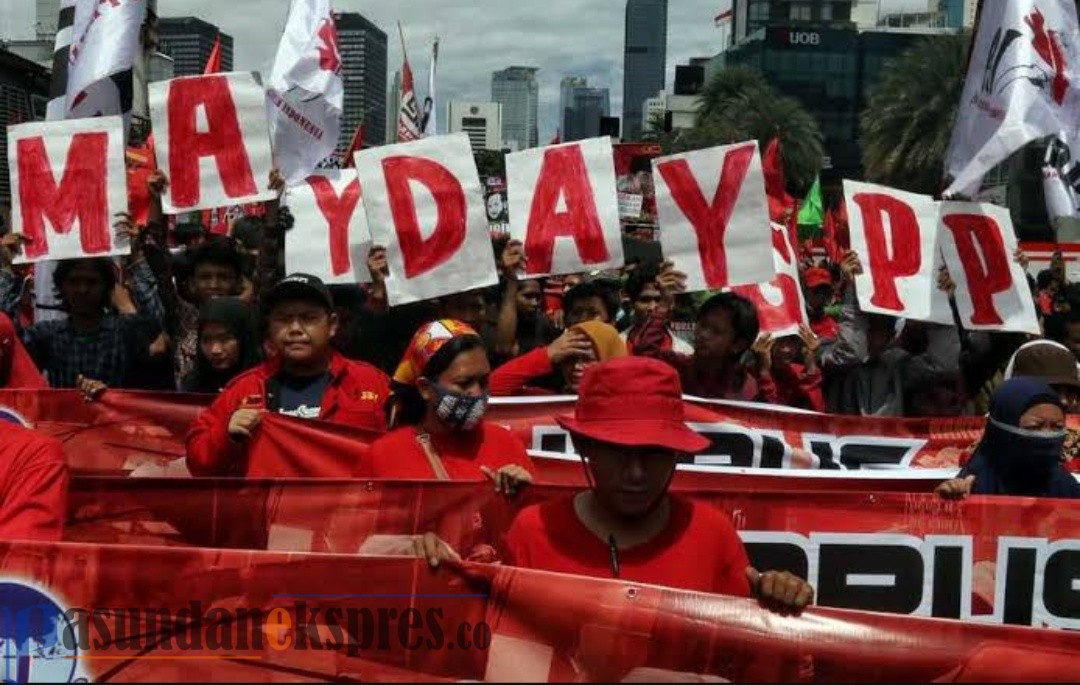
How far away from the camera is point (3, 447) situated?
3035 millimetres

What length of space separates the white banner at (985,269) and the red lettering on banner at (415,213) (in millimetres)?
2393

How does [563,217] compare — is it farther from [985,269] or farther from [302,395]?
[302,395]

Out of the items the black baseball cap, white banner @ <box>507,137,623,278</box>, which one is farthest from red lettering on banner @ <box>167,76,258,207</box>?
the black baseball cap

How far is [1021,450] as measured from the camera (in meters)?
4.09

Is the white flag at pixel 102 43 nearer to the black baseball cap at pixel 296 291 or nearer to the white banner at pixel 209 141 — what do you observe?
the white banner at pixel 209 141

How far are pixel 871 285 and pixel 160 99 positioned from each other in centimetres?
376

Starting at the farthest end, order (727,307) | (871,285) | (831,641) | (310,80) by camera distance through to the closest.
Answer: (310,80) < (871,285) < (727,307) < (831,641)

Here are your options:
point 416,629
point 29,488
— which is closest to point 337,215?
point 29,488

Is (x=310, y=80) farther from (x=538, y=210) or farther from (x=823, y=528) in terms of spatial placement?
(x=823, y=528)

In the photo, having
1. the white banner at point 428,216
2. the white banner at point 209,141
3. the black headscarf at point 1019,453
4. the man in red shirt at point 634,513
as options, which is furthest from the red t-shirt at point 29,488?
the white banner at point 209,141

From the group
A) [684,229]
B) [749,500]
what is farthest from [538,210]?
[749,500]

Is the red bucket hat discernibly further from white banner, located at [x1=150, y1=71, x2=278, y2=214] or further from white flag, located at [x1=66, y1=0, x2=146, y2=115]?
white flag, located at [x1=66, y1=0, x2=146, y2=115]

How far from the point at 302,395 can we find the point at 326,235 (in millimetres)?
2826

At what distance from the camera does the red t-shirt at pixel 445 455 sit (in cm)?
383
